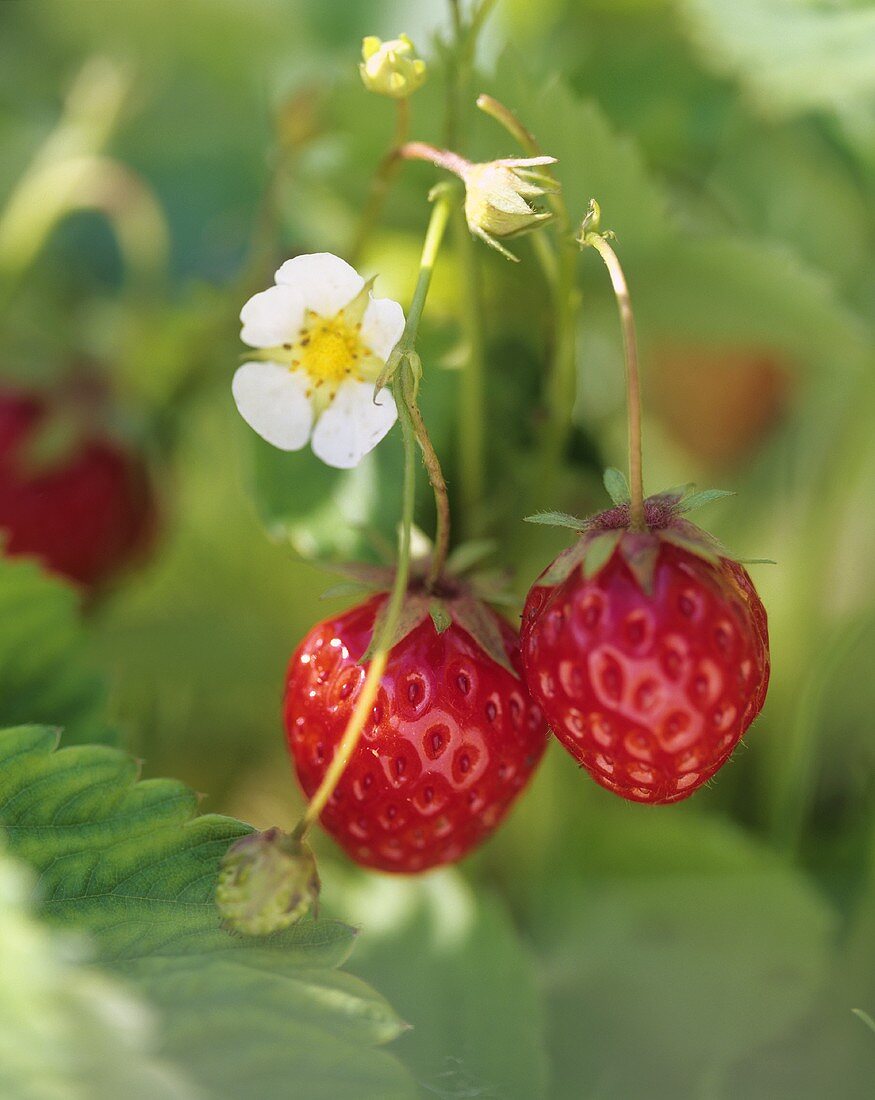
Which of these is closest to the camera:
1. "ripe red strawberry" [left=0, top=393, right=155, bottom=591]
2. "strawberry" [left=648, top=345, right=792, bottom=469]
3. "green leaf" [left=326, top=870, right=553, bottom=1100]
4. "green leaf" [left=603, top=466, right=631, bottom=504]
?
"green leaf" [left=603, top=466, right=631, bottom=504]

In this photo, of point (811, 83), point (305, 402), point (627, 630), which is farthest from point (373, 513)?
point (811, 83)

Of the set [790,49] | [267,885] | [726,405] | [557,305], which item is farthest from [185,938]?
[726,405]

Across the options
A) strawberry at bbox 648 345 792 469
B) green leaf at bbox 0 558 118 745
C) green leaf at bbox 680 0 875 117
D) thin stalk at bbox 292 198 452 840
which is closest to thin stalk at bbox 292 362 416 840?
thin stalk at bbox 292 198 452 840

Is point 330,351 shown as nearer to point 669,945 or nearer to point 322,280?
point 322,280

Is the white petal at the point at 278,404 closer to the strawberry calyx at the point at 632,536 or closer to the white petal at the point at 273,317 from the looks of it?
the white petal at the point at 273,317

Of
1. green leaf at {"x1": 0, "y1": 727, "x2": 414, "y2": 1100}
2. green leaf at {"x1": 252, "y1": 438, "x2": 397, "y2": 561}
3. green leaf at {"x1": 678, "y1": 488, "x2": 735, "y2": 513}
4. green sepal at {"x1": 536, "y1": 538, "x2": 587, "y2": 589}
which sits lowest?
green leaf at {"x1": 0, "y1": 727, "x2": 414, "y2": 1100}

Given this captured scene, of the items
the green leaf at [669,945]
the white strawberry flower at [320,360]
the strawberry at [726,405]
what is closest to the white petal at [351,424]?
the white strawberry flower at [320,360]

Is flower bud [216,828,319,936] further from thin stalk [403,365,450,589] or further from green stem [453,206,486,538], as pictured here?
green stem [453,206,486,538]
